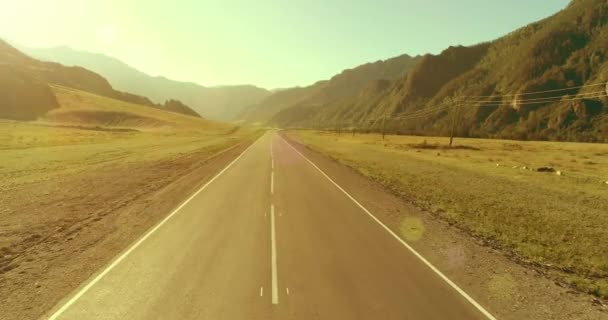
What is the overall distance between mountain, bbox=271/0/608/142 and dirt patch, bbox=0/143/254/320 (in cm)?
7817

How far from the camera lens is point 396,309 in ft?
22.4

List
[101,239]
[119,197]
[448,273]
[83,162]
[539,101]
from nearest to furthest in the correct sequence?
[448,273]
[101,239]
[119,197]
[83,162]
[539,101]

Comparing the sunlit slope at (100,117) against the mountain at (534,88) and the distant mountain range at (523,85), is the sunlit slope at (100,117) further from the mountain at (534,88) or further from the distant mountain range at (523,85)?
the mountain at (534,88)

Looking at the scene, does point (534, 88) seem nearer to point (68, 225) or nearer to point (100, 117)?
point (100, 117)

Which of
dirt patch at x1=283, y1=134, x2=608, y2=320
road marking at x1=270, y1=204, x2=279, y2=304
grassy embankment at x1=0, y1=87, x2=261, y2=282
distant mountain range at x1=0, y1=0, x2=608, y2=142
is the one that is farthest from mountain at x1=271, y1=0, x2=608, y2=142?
road marking at x1=270, y1=204, x2=279, y2=304

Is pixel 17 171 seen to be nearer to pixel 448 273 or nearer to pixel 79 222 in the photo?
pixel 79 222

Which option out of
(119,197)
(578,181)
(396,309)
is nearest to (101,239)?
(119,197)

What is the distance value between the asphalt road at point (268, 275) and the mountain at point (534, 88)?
265 ft

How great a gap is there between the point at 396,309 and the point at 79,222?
11.4 m

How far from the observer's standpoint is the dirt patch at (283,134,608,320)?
24.0ft

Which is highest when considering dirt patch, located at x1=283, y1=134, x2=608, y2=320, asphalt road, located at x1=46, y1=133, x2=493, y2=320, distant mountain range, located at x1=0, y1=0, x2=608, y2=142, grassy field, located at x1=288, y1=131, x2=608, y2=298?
distant mountain range, located at x1=0, y1=0, x2=608, y2=142

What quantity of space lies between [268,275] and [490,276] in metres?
5.23

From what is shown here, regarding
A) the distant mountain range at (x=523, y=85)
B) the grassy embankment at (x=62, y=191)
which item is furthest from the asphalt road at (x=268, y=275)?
the distant mountain range at (x=523, y=85)

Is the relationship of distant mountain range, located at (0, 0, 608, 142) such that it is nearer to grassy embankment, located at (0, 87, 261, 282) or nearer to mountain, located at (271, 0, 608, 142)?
mountain, located at (271, 0, 608, 142)
